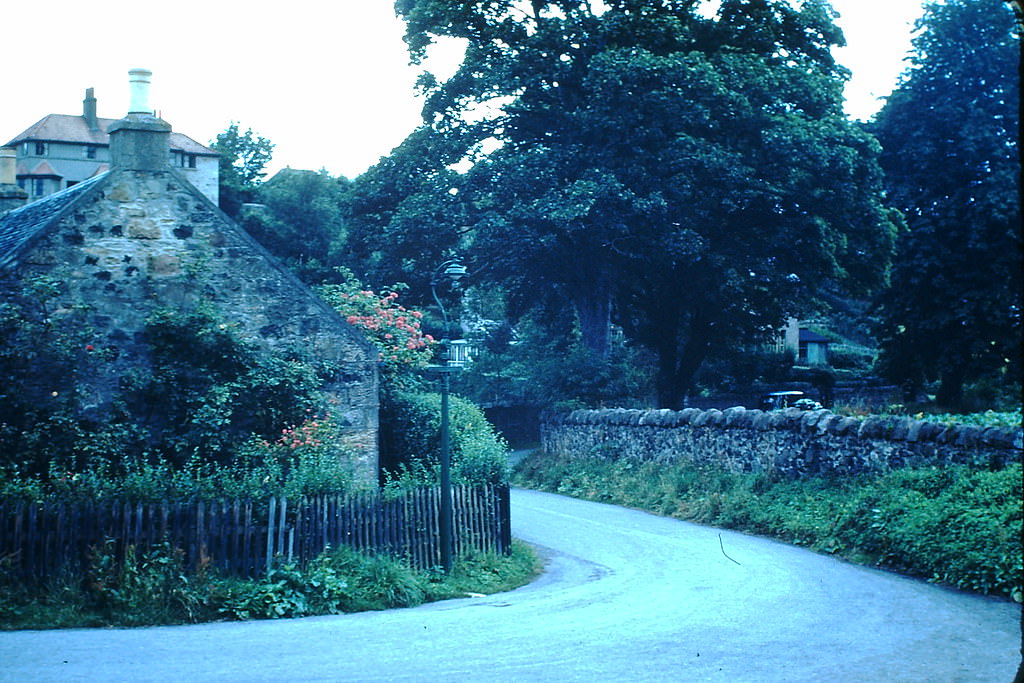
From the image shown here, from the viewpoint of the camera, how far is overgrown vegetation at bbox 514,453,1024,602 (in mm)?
14594

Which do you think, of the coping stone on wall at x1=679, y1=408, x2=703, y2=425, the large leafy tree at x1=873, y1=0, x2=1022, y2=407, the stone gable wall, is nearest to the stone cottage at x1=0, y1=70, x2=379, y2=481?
the stone gable wall

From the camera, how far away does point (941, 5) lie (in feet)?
131

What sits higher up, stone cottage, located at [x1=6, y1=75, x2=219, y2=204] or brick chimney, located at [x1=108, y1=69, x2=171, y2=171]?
stone cottage, located at [x1=6, y1=75, x2=219, y2=204]

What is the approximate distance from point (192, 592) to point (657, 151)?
73.7 feet

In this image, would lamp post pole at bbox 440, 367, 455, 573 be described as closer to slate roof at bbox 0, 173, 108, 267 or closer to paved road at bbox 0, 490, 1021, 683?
paved road at bbox 0, 490, 1021, 683

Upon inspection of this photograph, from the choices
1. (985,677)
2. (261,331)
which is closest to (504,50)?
(261,331)

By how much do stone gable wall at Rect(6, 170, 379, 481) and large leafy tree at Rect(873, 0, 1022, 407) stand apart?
86.5 ft

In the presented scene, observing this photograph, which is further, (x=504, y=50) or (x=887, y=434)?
(x=504, y=50)

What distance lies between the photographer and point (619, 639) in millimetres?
11164

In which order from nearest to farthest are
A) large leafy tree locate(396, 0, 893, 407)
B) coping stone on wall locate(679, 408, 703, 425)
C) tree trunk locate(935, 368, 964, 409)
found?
1. coping stone on wall locate(679, 408, 703, 425)
2. large leafy tree locate(396, 0, 893, 407)
3. tree trunk locate(935, 368, 964, 409)

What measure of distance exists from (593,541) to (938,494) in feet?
22.1

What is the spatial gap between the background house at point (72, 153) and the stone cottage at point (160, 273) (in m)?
52.4

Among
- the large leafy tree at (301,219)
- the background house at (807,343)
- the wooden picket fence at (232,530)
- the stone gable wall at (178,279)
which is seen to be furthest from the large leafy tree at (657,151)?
the background house at (807,343)

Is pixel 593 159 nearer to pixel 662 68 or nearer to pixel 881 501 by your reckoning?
pixel 662 68
